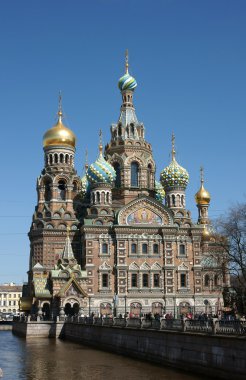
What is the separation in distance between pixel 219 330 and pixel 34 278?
34113 mm

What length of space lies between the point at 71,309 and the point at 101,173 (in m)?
13.7

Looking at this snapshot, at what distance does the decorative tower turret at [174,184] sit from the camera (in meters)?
59.9

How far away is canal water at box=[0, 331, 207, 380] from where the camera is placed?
25250mm

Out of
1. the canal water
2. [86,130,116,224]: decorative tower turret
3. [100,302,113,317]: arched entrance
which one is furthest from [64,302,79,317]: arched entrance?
the canal water

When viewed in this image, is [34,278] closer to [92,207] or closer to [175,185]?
[92,207]

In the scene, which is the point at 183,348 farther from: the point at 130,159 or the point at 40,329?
the point at 130,159

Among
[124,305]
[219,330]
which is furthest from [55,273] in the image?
[219,330]

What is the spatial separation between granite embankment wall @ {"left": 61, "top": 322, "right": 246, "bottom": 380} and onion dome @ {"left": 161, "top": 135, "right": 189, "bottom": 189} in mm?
24386

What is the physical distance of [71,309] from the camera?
53.9 metres

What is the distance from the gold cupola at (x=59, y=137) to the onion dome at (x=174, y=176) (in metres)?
10.5

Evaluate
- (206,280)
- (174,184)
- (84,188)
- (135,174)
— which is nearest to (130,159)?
(135,174)

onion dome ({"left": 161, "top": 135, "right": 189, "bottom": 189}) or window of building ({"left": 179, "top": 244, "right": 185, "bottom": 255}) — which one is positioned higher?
onion dome ({"left": 161, "top": 135, "right": 189, "bottom": 189})

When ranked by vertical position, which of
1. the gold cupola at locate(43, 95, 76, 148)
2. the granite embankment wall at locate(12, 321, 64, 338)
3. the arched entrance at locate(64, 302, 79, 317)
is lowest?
the granite embankment wall at locate(12, 321, 64, 338)

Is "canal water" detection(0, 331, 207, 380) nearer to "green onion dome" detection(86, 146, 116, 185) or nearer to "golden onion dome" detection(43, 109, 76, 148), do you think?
"green onion dome" detection(86, 146, 116, 185)
